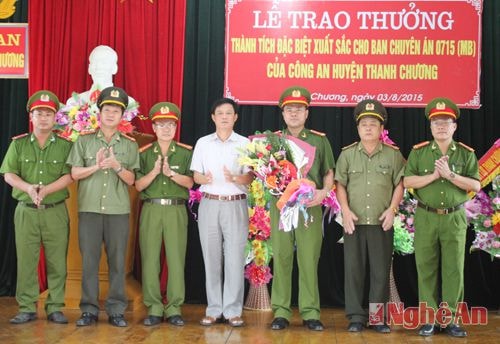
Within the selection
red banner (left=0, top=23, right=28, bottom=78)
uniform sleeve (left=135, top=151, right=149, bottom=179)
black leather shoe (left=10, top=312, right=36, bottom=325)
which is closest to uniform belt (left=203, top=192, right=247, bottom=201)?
uniform sleeve (left=135, top=151, right=149, bottom=179)

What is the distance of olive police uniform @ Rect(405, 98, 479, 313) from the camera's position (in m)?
4.32

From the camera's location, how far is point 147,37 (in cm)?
577

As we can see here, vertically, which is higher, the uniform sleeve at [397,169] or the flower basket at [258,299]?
the uniform sleeve at [397,169]

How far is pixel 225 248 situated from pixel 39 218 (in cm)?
126

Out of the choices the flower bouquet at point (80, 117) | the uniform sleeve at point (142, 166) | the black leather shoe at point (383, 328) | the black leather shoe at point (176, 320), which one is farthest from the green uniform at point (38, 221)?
the black leather shoe at point (383, 328)

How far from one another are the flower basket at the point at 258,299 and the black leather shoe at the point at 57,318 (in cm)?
149

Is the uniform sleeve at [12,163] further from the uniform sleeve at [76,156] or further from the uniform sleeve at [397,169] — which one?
the uniform sleeve at [397,169]

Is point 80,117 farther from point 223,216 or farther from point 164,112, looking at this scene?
point 223,216

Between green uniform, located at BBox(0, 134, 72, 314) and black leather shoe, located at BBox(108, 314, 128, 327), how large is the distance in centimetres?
38

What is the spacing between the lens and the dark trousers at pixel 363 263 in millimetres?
4445

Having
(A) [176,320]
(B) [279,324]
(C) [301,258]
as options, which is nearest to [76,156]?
(A) [176,320]

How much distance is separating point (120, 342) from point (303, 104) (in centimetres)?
193

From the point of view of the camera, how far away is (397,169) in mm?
4508

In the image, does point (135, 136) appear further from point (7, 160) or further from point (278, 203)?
point (278, 203)
